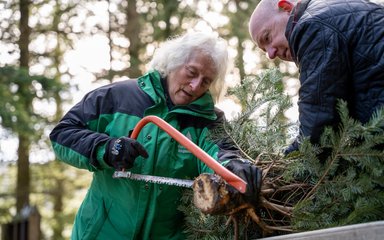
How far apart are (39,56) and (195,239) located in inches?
344

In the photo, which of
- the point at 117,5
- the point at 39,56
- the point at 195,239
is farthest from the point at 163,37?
the point at 195,239

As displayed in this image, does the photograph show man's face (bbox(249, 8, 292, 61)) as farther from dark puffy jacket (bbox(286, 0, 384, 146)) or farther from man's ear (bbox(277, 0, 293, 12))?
dark puffy jacket (bbox(286, 0, 384, 146))

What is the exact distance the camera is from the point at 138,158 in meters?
3.50

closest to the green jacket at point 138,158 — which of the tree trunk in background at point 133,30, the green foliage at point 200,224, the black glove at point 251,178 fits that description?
the green foliage at point 200,224

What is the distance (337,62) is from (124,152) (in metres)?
1.14

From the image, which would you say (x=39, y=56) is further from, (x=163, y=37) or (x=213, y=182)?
(x=213, y=182)

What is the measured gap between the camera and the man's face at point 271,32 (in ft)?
10.8

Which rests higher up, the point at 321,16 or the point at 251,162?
the point at 321,16

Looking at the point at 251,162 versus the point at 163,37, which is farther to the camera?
the point at 163,37

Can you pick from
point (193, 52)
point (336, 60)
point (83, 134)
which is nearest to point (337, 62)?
point (336, 60)

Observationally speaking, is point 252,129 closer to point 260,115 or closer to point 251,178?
point 260,115

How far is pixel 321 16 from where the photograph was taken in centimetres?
280

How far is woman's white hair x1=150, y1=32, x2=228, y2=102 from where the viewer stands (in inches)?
149

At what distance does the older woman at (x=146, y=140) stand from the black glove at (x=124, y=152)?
0.03 metres
